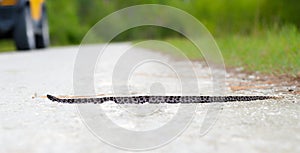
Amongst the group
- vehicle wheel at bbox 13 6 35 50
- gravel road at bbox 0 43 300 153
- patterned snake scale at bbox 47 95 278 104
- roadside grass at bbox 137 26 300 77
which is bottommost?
gravel road at bbox 0 43 300 153

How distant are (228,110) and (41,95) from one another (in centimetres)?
99

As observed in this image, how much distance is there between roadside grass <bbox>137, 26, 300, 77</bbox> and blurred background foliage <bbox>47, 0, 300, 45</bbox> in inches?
8.1

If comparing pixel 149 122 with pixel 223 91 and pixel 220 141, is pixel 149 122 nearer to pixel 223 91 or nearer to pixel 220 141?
pixel 220 141

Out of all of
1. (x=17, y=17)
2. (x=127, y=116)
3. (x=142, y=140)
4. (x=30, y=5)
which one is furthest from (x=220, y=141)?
(x=30, y=5)

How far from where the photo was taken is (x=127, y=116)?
180 cm

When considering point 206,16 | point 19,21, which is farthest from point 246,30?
point 206,16

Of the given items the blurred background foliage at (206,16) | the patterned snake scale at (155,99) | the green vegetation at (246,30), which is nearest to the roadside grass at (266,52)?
the green vegetation at (246,30)

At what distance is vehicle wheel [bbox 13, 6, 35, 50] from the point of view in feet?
29.8

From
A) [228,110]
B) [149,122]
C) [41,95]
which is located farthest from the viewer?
[41,95]

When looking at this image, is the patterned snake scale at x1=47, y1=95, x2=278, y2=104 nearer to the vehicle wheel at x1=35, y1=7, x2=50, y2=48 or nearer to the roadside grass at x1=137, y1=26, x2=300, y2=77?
the roadside grass at x1=137, y1=26, x2=300, y2=77

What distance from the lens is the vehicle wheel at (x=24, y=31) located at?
909 cm

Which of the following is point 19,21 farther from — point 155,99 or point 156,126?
point 156,126

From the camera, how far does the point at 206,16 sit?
1661 centimetres

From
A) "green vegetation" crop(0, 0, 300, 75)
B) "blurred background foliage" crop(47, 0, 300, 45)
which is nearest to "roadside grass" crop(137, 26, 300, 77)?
"green vegetation" crop(0, 0, 300, 75)
